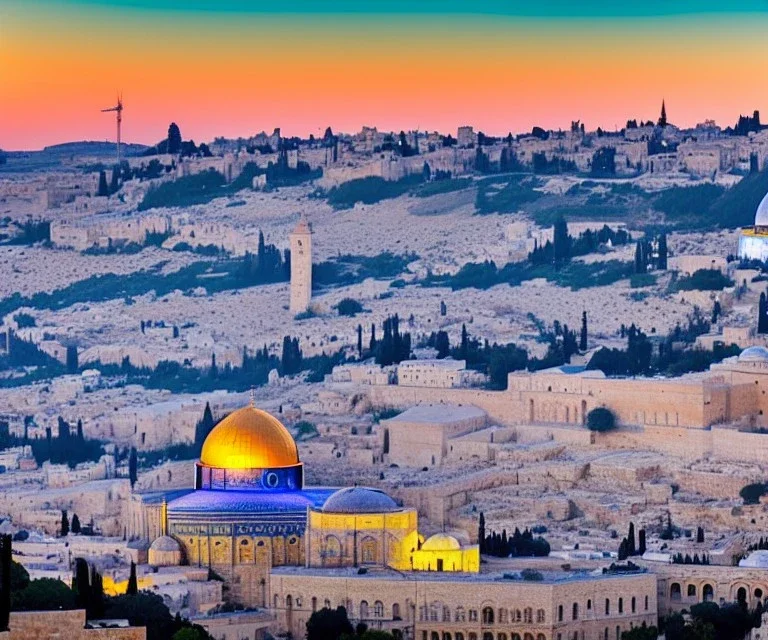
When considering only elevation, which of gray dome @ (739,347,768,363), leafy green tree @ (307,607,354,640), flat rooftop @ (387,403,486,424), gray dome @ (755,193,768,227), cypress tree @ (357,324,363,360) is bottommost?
leafy green tree @ (307,607,354,640)

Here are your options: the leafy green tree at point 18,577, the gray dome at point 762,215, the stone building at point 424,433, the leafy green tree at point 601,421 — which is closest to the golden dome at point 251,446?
the leafy green tree at point 18,577

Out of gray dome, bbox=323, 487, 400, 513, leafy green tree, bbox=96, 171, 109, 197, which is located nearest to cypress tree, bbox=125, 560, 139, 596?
gray dome, bbox=323, 487, 400, 513

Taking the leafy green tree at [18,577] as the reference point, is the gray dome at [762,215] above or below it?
above

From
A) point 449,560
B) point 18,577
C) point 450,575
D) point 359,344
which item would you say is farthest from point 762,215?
point 18,577

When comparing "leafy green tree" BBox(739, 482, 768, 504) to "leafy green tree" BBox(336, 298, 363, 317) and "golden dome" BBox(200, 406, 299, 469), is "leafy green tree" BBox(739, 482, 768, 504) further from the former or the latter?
"leafy green tree" BBox(336, 298, 363, 317)

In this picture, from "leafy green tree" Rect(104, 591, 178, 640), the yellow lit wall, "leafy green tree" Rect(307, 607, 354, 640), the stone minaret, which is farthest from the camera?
the stone minaret

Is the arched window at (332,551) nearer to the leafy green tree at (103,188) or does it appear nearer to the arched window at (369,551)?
the arched window at (369,551)
